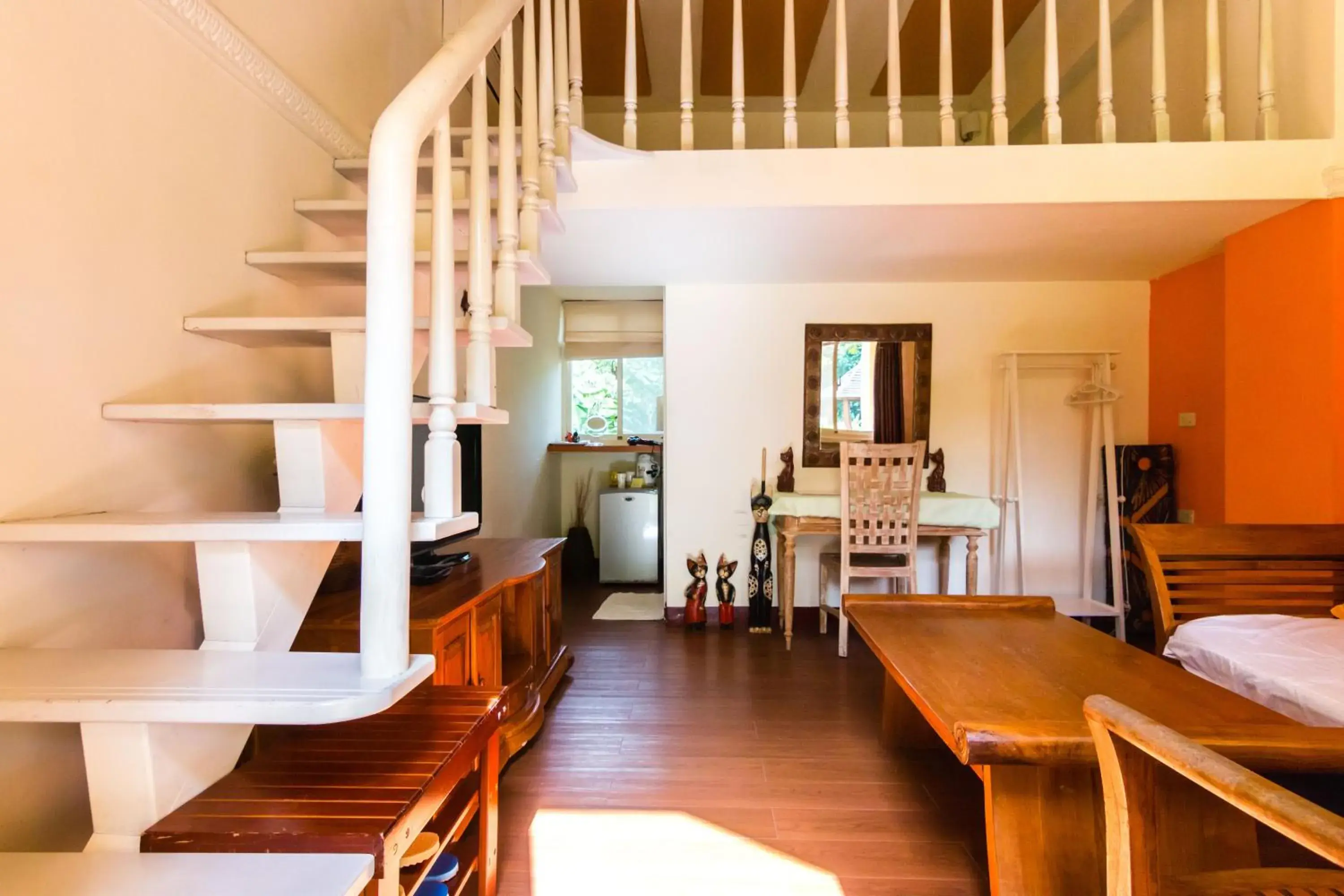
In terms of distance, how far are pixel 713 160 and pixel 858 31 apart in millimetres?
2177

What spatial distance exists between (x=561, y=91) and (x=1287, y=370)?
314cm

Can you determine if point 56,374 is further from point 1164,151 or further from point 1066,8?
point 1066,8

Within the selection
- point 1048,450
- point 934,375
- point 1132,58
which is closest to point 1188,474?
point 1048,450

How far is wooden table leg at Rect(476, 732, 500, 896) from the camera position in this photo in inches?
54.1

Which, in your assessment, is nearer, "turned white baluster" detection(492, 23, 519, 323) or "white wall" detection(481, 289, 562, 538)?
"turned white baluster" detection(492, 23, 519, 323)

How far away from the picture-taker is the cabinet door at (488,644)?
1842 millimetres

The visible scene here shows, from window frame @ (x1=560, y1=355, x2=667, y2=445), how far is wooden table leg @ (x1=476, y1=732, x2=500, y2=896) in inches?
166

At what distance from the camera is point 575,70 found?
238 cm

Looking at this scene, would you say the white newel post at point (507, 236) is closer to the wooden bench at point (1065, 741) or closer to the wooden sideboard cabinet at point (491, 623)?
the wooden sideboard cabinet at point (491, 623)

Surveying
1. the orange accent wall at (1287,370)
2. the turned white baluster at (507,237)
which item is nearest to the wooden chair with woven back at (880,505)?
the orange accent wall at (1287,370)

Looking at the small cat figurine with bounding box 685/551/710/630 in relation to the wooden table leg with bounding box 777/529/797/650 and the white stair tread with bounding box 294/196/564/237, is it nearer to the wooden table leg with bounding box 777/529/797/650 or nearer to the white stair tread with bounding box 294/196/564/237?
the wooden table leg with bounding box 777/529/797/650

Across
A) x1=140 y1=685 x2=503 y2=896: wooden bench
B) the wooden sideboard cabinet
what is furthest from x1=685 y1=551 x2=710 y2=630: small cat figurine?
x1=140 y1=685 x2=503 y2=896: wooden bench

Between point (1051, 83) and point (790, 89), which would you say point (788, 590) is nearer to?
point (790, 89)

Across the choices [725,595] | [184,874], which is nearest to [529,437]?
[725,595]
